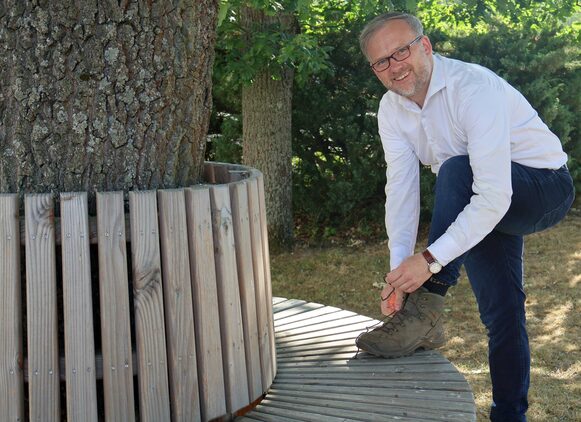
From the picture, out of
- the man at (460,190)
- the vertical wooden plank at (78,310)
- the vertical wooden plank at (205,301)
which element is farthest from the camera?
the man at (460,190)

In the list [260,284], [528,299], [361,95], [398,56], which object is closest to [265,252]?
[260,284]

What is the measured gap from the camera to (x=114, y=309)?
2.29 metres

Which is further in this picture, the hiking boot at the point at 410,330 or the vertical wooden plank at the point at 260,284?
the hiking boot at the point at 410,330

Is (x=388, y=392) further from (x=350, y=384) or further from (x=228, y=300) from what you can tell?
(x=228, y=300)

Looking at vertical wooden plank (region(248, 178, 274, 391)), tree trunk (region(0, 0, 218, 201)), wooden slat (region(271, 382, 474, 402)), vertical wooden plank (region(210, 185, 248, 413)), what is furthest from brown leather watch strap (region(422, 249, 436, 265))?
tree trunk (region(0, 0, 218, 201))

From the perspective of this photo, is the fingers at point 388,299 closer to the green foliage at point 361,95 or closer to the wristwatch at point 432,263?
the wristwatch at point 432,263

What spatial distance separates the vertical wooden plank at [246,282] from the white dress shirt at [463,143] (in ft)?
1.94

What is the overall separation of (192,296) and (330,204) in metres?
5.09

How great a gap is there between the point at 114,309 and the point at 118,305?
0.01 metres

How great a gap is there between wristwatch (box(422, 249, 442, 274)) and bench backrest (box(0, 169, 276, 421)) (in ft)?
2.15

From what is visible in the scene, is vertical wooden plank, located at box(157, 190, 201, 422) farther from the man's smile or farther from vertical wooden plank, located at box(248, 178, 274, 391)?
the man's smile

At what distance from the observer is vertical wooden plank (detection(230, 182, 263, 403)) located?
8.25 ft

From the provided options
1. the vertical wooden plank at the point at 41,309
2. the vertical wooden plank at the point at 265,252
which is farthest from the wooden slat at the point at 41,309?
the vertical wooden plank at the point at 265,252

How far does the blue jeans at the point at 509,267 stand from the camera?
9.46 feet
